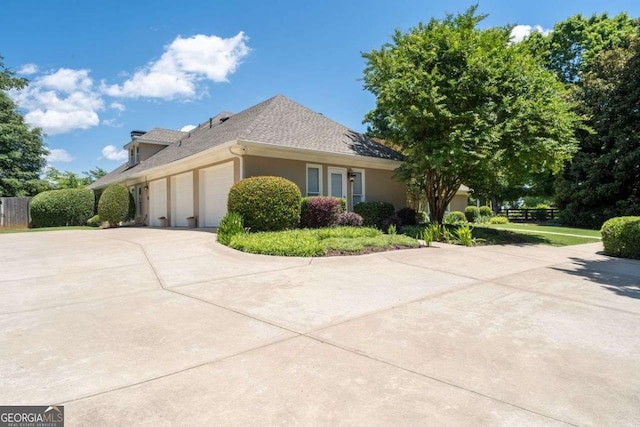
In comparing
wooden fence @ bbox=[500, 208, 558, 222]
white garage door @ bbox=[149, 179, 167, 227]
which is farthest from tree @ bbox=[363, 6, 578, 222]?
wooden fence @ bbox=[500, 208, 558, 222]

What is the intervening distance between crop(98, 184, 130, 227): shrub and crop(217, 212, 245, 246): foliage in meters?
11.4

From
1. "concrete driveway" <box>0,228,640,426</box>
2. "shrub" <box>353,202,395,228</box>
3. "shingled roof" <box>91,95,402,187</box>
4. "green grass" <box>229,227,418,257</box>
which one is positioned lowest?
"concrete driveway" <box>0,228,640,426</box>

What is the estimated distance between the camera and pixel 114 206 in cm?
1808

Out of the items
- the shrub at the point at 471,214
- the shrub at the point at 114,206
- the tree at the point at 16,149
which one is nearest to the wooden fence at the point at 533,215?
the shrub at the point at 471,214

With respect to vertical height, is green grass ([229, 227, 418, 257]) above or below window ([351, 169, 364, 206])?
below

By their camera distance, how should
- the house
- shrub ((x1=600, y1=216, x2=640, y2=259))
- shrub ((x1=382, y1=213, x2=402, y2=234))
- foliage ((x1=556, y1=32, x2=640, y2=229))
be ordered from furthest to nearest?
foliage ((x1=556, y1=32, x2=640, y2=229)) < shrub ((x1=382, y1=213, x2=402, y2=234)) < the house < shrub ((x1=600, y1=216, x2=640, y2=259))

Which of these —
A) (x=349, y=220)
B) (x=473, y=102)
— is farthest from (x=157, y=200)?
(x=473, y=102)

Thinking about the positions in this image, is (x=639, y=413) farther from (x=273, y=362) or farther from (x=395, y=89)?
(x=395, y=89)

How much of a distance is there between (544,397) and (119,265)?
7.18 m

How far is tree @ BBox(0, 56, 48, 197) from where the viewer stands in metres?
27.3

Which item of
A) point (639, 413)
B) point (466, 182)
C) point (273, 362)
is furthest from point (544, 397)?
point (466, 182)

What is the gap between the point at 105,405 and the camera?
230cm

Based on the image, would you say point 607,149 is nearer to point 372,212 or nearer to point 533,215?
point 533,215

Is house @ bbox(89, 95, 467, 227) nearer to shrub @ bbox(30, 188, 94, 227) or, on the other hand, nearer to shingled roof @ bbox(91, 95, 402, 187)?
shingled roof @ bbox(91, 95, 402, 187)
